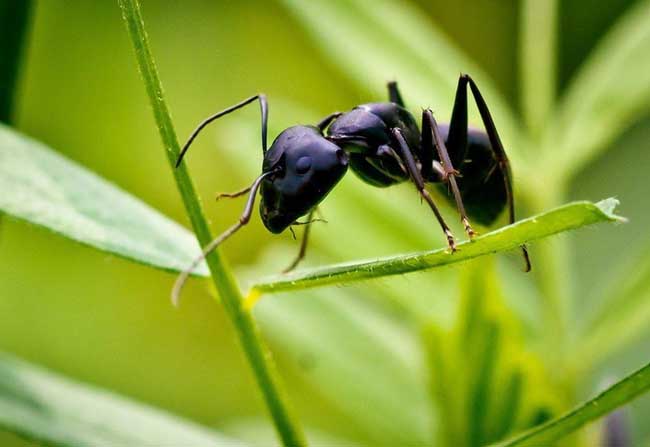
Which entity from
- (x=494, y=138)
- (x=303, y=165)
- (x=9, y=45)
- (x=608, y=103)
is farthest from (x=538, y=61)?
(x=9, y=45)

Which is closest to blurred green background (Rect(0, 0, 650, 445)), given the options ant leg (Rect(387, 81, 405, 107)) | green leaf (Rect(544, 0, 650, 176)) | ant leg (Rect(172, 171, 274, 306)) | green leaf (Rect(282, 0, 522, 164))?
green leaf (Rect(282, 0, 522, 164))

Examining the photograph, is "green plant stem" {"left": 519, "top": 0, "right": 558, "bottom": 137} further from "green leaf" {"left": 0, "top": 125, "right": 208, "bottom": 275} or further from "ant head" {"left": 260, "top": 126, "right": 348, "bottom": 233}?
"green leaf" {"left": 0, "top": 125, "right": 208, "bottom": 275}

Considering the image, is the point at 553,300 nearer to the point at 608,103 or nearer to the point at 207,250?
the point at 608,103

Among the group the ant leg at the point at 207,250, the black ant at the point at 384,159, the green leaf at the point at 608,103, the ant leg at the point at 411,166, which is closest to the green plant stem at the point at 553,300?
the black ant at the point at 384,159

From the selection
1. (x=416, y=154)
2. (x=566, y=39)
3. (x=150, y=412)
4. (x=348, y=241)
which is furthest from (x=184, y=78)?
(x=150, y=412)

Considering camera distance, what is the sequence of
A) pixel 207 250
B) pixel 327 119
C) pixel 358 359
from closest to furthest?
pixel 207 250 → pixel 327 119 → pixel 358 359

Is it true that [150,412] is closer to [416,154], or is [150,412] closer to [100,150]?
[416,154]

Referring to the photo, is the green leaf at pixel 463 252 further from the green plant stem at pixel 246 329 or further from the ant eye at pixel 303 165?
the ant eye at pixel 303 165

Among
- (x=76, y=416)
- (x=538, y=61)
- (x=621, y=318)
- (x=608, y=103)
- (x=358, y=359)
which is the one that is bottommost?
(x=358, y=359)
